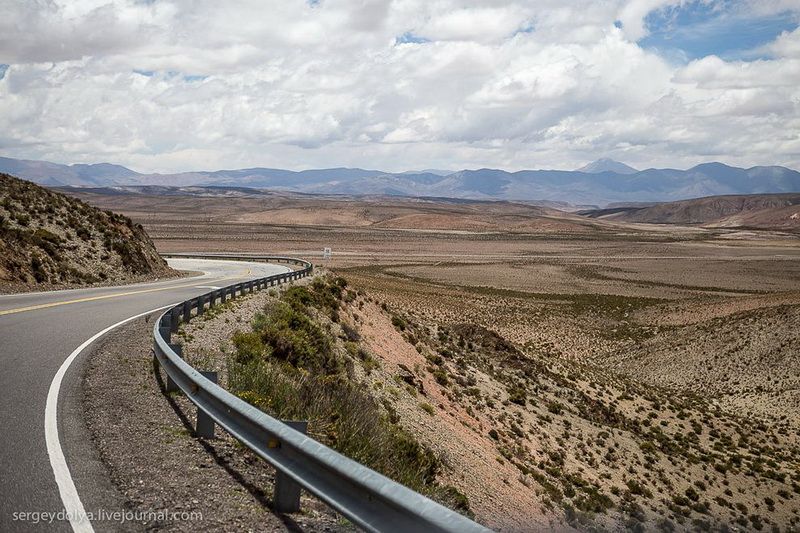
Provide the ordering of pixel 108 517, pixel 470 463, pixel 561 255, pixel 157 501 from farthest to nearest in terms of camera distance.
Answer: pixel 561 255 → pixel 470 463 → pixel 157 501 → pixel 108 517

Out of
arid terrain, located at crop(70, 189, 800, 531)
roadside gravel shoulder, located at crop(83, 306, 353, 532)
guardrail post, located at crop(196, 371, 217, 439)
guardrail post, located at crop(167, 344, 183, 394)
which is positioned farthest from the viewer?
arid terrain, located at crop(70, 189, 800, 531)

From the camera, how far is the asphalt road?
491 cm

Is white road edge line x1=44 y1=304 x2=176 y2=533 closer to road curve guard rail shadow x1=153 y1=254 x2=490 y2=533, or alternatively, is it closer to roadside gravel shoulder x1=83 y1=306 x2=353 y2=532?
roadside gravel shoulder x1=83 y1=306 x2=353 y2=532

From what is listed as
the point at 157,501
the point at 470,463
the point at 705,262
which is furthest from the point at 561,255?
the point at 157,501

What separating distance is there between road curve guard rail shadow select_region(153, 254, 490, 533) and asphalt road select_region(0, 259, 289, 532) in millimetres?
1189

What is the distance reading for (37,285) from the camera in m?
25.5

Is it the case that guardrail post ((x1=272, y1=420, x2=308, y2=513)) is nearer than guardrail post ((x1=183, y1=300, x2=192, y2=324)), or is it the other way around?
guardrail post ((x1=272, y1=420, x2=308, y2=513))

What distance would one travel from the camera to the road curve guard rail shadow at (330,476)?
3.39 meters

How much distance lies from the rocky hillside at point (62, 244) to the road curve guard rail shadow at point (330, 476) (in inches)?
856

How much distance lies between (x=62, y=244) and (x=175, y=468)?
95.4 feet

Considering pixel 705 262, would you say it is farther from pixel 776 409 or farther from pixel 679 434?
pixel 679 434

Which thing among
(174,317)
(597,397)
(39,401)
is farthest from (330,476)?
(597,397)

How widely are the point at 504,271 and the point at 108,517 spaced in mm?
76951

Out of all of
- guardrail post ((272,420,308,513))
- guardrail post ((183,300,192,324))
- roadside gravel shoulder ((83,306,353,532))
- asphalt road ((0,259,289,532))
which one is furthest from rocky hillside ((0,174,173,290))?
guardrail post ((272,420,308,513))
